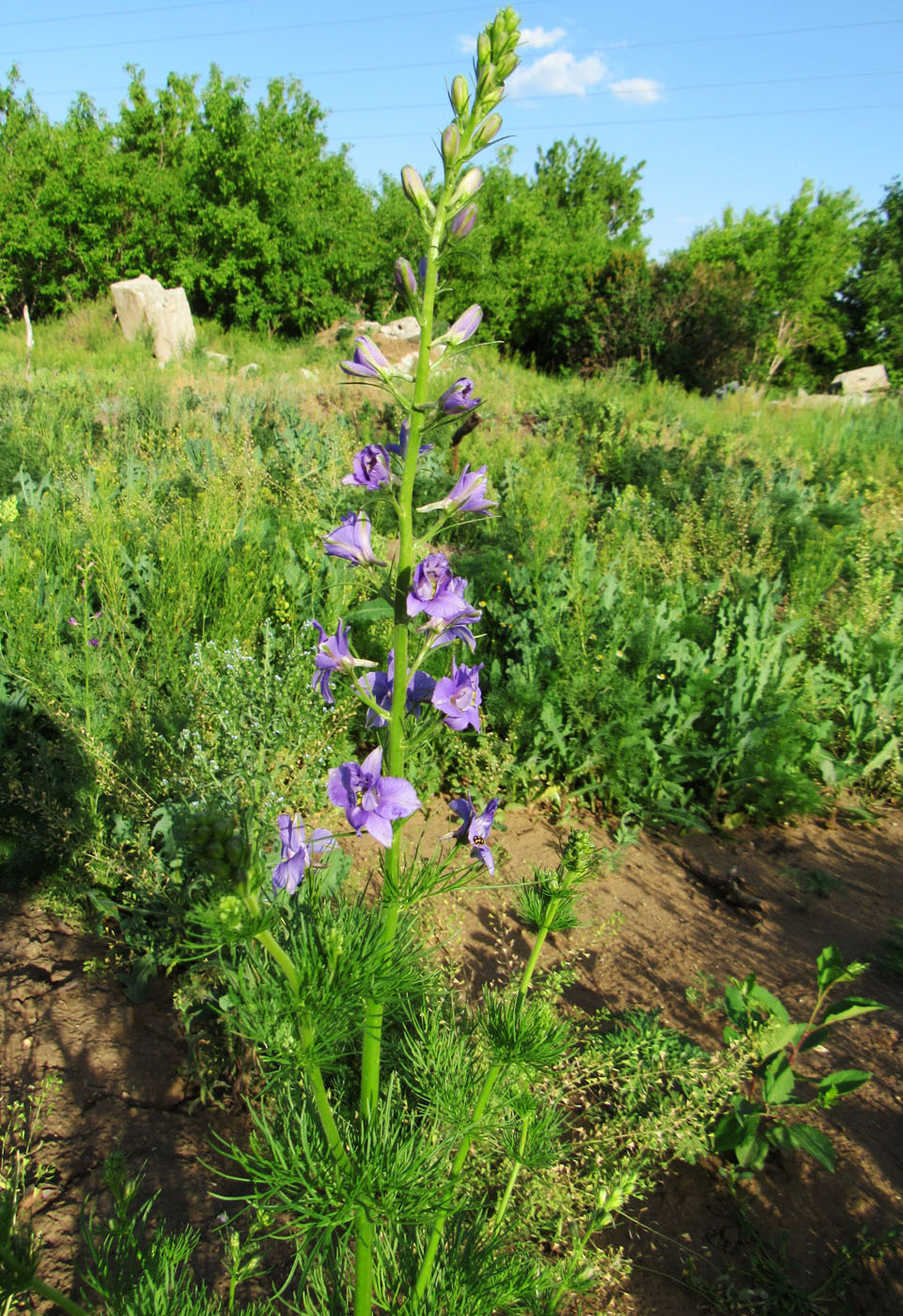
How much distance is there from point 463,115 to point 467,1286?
79.4 inches

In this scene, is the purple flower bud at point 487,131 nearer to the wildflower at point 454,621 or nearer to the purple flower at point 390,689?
the wildflower at point 454,621

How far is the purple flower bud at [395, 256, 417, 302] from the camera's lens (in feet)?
4.19

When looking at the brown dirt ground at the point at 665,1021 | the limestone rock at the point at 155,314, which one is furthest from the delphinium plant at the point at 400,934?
the limestone rock at the point at 155,314

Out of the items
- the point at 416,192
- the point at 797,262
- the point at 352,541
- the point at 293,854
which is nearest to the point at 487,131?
the point at 416,192

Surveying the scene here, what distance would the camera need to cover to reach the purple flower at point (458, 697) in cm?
129

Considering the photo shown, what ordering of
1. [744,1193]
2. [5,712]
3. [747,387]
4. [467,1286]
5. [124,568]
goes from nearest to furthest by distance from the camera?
1. [467,1286]
2. [744,1193]
3. [5,712]
4. [124,568]
5. [747,387]

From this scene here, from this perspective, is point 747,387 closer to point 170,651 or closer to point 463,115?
point 170,651

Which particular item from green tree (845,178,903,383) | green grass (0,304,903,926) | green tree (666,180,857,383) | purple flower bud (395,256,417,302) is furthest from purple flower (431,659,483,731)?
green tree (845,178,903,383)

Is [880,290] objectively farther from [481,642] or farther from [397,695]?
[397,695]

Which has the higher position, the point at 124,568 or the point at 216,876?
the point at 216,876

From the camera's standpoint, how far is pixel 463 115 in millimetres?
1242

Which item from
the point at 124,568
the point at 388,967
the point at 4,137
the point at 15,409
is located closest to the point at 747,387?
the point at 15,409

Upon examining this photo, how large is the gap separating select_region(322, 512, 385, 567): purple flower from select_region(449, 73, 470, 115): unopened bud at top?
662 mm

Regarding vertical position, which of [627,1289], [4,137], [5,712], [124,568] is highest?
[4,137]
